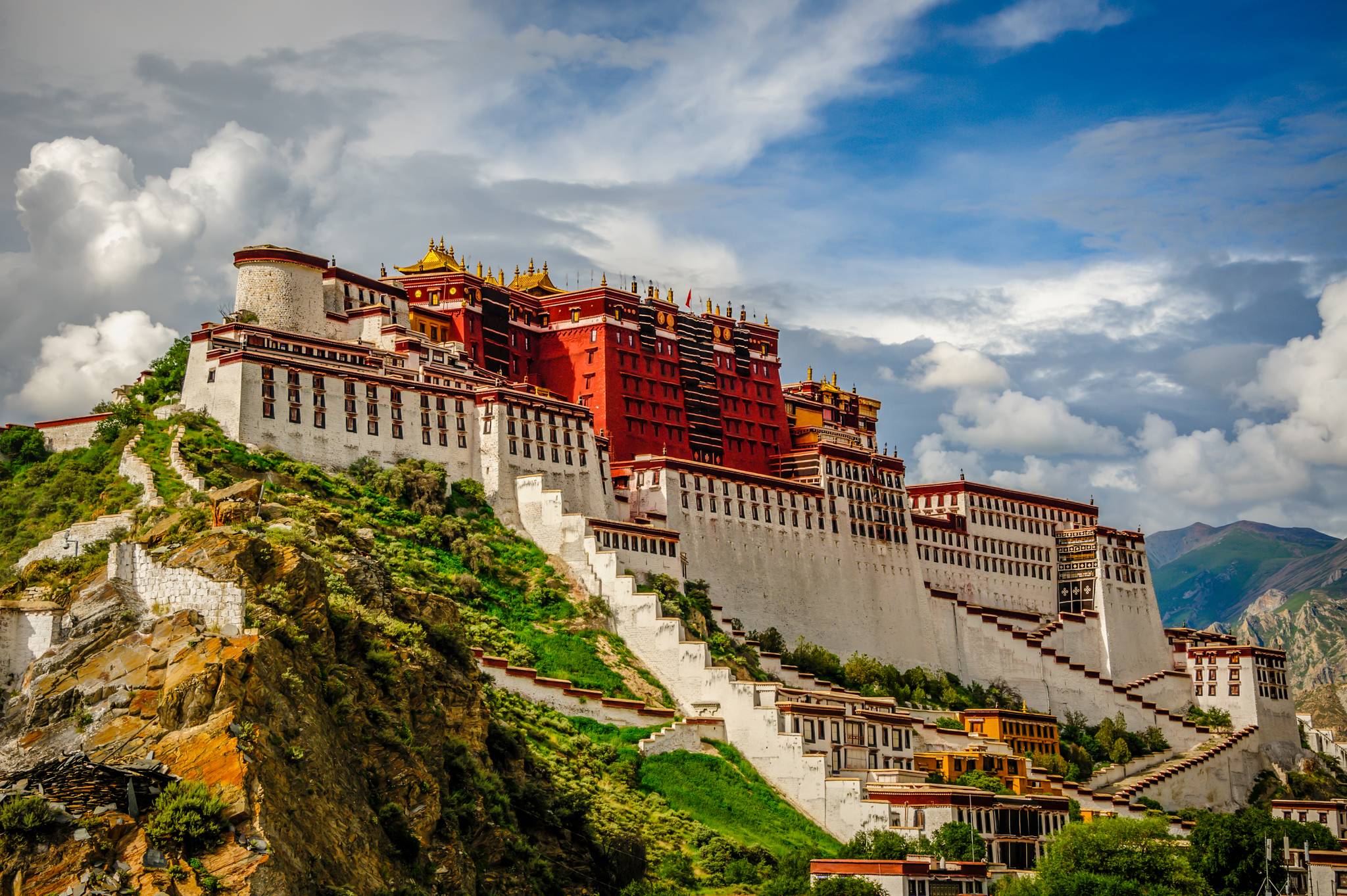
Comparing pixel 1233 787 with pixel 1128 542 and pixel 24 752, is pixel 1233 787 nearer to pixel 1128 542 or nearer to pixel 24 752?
pixel 1128 542

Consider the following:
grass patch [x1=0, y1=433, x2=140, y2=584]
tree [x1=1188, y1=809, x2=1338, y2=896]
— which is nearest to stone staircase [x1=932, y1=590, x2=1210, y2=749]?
tree [x1=1188, y1=809, x2=1338, y2=896]

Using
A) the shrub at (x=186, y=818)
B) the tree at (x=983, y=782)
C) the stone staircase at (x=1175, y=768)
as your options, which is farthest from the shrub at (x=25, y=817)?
the stone staircase at (x=1175, y=768)

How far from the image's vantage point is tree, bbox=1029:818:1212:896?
6725cm

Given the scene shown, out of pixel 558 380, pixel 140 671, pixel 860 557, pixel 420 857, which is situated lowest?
pixel 420 857

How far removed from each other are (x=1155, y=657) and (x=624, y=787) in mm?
50716

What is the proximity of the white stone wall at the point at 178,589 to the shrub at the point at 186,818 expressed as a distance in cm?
598

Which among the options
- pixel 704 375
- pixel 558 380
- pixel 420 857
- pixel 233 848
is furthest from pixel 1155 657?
pixel 233 848

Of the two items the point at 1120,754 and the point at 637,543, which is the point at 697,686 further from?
the point at 1120,754

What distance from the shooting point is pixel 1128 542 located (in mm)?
113000

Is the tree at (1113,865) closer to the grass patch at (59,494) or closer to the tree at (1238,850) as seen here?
the tree at (1238,850)

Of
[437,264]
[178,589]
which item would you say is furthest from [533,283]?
[178,589]

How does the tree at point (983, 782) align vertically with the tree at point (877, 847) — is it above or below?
above

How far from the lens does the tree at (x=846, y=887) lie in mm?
61750

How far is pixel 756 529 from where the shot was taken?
95250 millimetres
